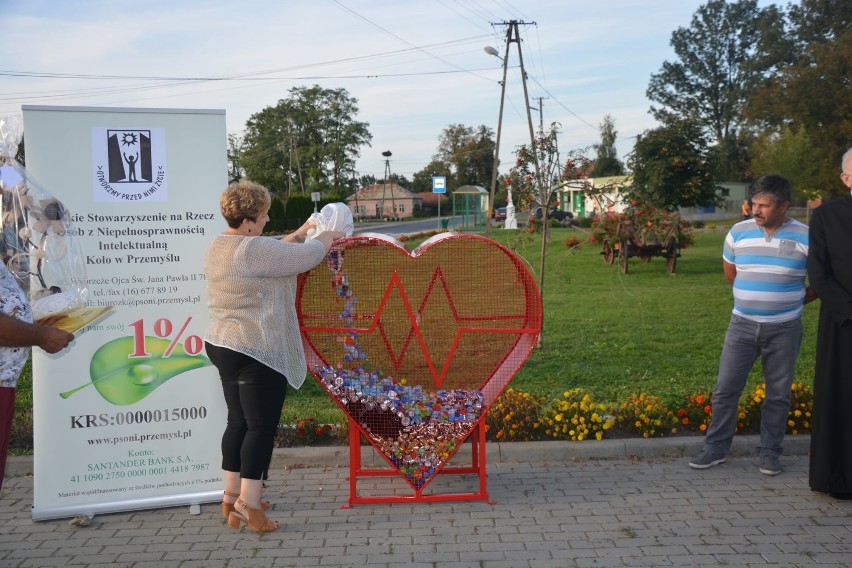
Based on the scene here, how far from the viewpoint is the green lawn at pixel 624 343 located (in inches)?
279

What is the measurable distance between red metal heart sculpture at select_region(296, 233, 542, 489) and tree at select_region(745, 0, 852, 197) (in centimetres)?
3887

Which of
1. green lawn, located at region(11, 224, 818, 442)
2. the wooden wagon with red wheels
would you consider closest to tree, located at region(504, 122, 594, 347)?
green lawn, located at region(11, 224, 818, 442)

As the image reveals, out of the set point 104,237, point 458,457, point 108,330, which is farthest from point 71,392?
point 458,457

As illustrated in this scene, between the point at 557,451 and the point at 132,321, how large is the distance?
9.57ft

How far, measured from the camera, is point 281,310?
4.14 m

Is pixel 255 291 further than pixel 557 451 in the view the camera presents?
No

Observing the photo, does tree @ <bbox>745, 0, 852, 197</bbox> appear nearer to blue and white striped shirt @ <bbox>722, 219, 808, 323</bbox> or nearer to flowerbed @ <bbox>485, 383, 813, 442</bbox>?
flowerbed @ <bbox>485, 383, 813, 442</bbox>

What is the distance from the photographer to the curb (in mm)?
5348

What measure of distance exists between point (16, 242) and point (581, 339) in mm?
7220

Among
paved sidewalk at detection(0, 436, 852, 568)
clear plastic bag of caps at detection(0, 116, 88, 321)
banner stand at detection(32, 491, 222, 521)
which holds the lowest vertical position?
paved sidewalk at detection(0, 436, 852, 568)

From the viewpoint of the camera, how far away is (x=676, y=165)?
103 ft

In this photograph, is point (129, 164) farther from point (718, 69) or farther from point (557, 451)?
point (718, 69)

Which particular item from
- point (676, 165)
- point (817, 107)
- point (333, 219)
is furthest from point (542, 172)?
point (817, 107)

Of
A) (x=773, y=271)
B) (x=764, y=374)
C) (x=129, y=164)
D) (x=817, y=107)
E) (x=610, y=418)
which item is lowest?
(x=610, y=418)
